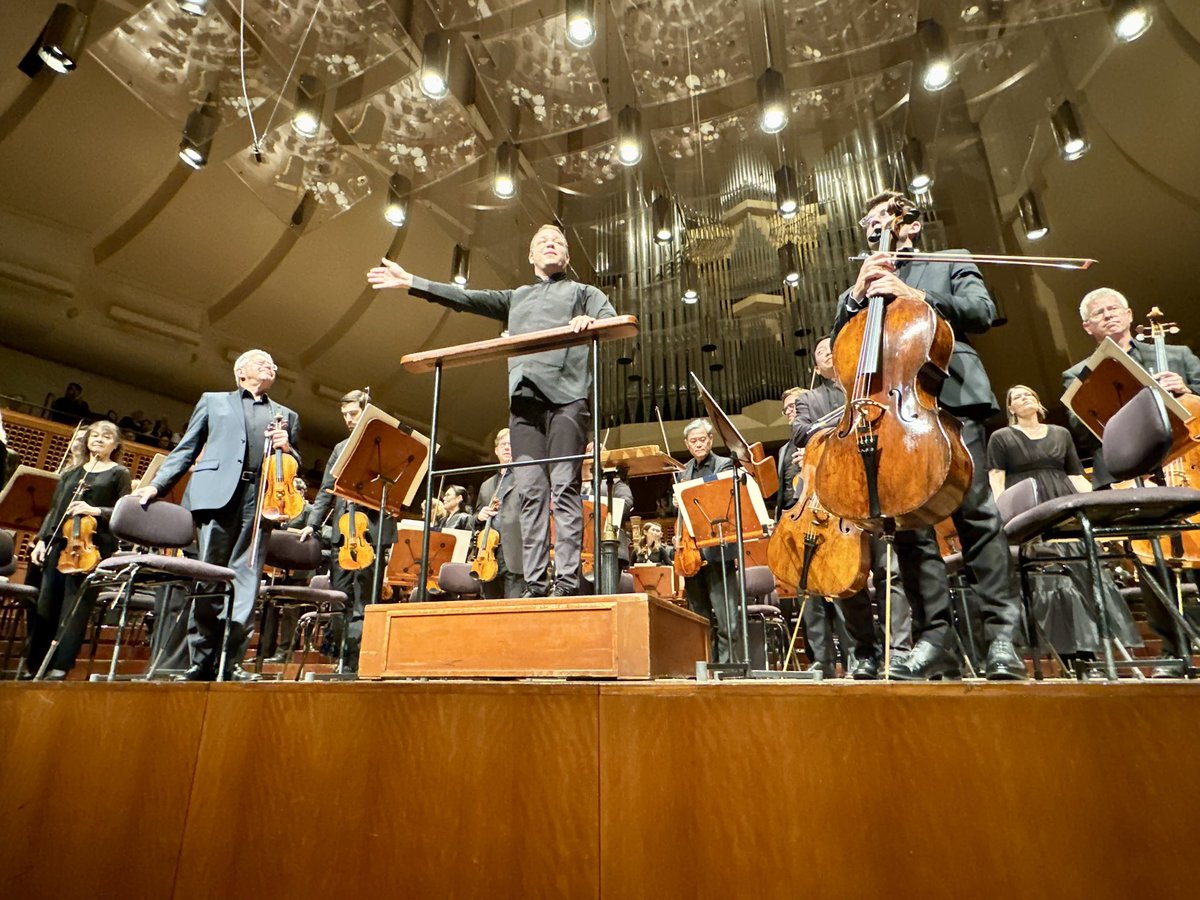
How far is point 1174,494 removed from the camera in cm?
176

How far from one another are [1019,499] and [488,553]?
129 inches

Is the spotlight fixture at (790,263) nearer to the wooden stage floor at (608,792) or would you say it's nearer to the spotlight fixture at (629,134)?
the spotlight fixture at (629,134)

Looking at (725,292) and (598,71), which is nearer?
(598,71)

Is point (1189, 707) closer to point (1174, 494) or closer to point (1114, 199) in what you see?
point (1174, 494)

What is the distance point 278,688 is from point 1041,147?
756cm

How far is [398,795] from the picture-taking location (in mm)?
1452

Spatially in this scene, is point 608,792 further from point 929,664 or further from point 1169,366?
point 1169,366

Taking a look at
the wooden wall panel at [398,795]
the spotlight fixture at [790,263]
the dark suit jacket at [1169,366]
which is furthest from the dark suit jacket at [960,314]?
the spotlight fixture at [790,263]

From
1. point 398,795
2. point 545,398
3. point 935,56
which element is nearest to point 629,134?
point 935,56

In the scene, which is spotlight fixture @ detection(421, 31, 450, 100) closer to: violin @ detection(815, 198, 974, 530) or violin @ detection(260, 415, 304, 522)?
violin @ detection(260, 415, 304, 522)

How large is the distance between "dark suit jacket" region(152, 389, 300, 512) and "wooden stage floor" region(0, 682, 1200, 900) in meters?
1.31

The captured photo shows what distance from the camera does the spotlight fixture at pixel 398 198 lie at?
6508mm

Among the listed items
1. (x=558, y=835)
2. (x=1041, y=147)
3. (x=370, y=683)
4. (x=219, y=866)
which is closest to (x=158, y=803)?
(x=219, y=866)

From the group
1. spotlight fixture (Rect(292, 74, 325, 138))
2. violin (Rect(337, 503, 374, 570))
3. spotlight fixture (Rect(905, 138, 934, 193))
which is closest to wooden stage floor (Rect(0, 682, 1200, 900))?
violin (Rect(337, 503, 374, 570))
